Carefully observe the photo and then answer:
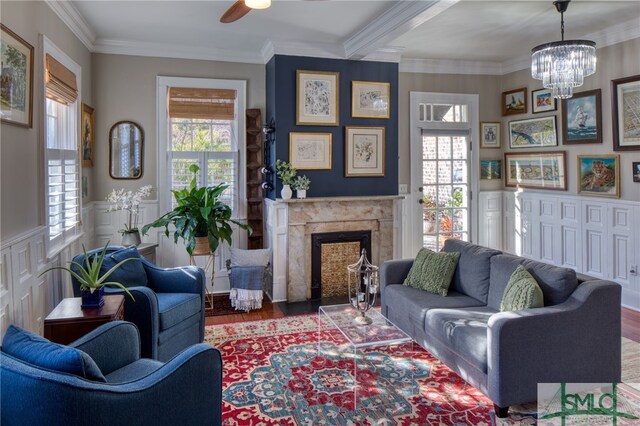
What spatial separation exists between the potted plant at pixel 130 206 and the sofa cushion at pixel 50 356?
314cm

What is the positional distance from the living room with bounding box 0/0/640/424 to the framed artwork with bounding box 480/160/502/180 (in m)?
0.31

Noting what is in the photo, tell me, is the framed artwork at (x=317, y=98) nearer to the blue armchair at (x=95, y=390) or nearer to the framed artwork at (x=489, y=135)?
the framed artwork at (x=489, y=135)

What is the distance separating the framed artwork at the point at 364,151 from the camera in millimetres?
5586

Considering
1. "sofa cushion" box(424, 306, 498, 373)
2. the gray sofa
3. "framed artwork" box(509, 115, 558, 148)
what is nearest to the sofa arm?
the gray sofa

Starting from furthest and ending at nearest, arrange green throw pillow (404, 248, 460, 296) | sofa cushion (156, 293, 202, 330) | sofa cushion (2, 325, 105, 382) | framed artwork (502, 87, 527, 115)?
framed artwork (502, 87, 527, 115) → green throw pillow (404, 248, 460, 296) → sofa cushion (156, 293, 202, 330) → sofa cushion (2, 325, 105, 382)

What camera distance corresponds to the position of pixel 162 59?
5469 mm

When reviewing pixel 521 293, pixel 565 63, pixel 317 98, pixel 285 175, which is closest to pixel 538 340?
pixel 521 293

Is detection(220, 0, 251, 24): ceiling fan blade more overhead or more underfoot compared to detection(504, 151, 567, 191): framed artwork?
more overhead

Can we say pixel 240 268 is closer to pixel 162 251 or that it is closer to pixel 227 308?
pixel 227 308

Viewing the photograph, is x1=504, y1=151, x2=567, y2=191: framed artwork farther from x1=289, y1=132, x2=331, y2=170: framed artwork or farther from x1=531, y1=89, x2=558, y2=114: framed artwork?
x1=289, y1=132, x2=331, y2=170: framed artwork

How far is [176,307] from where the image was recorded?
3.53 m

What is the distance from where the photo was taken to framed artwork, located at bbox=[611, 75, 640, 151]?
486 cm

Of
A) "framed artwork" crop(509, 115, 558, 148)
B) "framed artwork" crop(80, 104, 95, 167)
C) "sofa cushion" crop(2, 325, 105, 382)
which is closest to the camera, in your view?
"sofa cushion" crop(2, 325, 105, 382)

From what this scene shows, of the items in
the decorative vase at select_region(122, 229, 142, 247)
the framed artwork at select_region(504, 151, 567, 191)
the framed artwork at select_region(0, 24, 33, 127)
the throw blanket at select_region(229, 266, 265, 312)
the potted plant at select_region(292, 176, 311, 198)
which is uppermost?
the framed artwork at select_region(0, 24, 33, 127)
